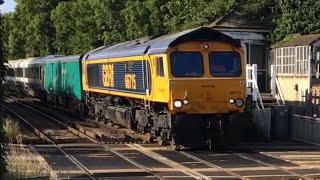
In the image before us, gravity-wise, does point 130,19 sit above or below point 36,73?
above

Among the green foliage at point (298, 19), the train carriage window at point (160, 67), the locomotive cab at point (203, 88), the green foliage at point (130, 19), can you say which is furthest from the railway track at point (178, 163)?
the green foliage at point (298, 19)

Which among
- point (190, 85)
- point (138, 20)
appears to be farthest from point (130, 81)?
point (138, 20)

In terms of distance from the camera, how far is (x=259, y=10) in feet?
99.3

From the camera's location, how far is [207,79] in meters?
16.8

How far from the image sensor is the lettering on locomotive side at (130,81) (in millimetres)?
19516

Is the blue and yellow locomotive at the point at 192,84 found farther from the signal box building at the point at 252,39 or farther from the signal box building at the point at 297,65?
the signal box building at the point at 252,39

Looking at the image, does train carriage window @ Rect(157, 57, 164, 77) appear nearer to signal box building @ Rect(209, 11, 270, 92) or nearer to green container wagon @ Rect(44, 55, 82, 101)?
signal box building @ Rect(209, 11, 270, 92)

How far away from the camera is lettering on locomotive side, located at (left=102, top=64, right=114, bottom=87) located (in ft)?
74.5

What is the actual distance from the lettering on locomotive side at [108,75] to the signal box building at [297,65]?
7.16 meters

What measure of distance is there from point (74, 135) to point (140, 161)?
6.83 meters

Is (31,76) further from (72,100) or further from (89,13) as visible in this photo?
(72,100)

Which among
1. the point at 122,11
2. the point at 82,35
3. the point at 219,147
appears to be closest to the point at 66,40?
the point at 82,35

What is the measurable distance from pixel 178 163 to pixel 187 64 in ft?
10.4

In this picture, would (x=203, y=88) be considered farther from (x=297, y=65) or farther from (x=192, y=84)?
(x=297, y=65)
